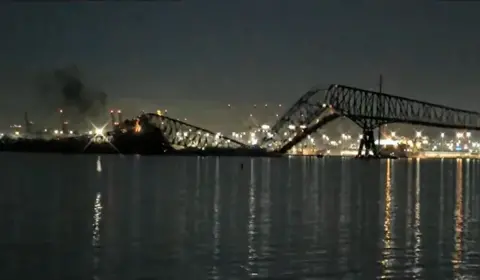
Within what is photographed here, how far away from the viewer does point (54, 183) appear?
49469mm

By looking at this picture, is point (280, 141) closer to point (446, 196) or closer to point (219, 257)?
point (446, 196)

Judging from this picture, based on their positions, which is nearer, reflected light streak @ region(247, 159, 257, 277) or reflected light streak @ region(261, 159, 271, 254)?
reflected light streak @ region(247, 159, 257, 277)

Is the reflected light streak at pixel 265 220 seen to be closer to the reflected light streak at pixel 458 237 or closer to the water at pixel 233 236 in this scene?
the water at pixel 233 236

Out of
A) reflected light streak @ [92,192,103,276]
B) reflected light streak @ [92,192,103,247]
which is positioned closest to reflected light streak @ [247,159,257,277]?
reflected light streak @ [92,192,103,276]

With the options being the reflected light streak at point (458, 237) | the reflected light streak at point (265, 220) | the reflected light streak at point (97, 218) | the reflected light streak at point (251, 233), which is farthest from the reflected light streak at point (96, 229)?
the reflected light streak at point (458, 237)

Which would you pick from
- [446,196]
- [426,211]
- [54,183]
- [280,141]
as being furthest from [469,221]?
[280,141]

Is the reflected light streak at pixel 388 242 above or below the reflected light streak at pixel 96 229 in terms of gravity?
below

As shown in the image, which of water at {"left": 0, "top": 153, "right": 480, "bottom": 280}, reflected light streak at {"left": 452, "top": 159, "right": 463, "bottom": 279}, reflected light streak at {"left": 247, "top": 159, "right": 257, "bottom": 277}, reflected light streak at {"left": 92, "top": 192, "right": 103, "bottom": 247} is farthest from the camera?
reflected light streak at {"left": 92, "top": 192, "right": 103, "bottom": 247}

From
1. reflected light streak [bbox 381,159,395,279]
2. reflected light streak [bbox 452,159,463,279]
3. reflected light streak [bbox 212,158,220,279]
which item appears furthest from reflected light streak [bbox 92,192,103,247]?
reflected light streak [bbox 452,159,463,279]

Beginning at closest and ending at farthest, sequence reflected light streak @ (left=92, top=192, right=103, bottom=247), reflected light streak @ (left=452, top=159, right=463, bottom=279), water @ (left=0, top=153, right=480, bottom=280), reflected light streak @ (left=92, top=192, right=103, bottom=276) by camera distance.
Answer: water @ (left=0, top=153, right=480, bottom=280) → reflected light streak @ (left=452, top=159, right=463, bottom=279) → reflected light streak @ (left=92, top=192, right=103, bottom=276) → reflected light streak @ (left=92, top=192, right=103, bottom=247)

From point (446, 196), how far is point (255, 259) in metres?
28.2

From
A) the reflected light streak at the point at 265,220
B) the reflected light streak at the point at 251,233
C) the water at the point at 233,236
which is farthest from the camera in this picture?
the reflected light streak at the point at 265,220

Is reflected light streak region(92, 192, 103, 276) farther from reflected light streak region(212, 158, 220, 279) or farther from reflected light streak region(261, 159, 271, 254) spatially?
reflected light streak region(261, 159, 271, 254)

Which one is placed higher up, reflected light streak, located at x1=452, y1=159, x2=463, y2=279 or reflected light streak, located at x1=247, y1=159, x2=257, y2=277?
reflected light streak, located at x1=247, y1=159, x2=257, y2=277
